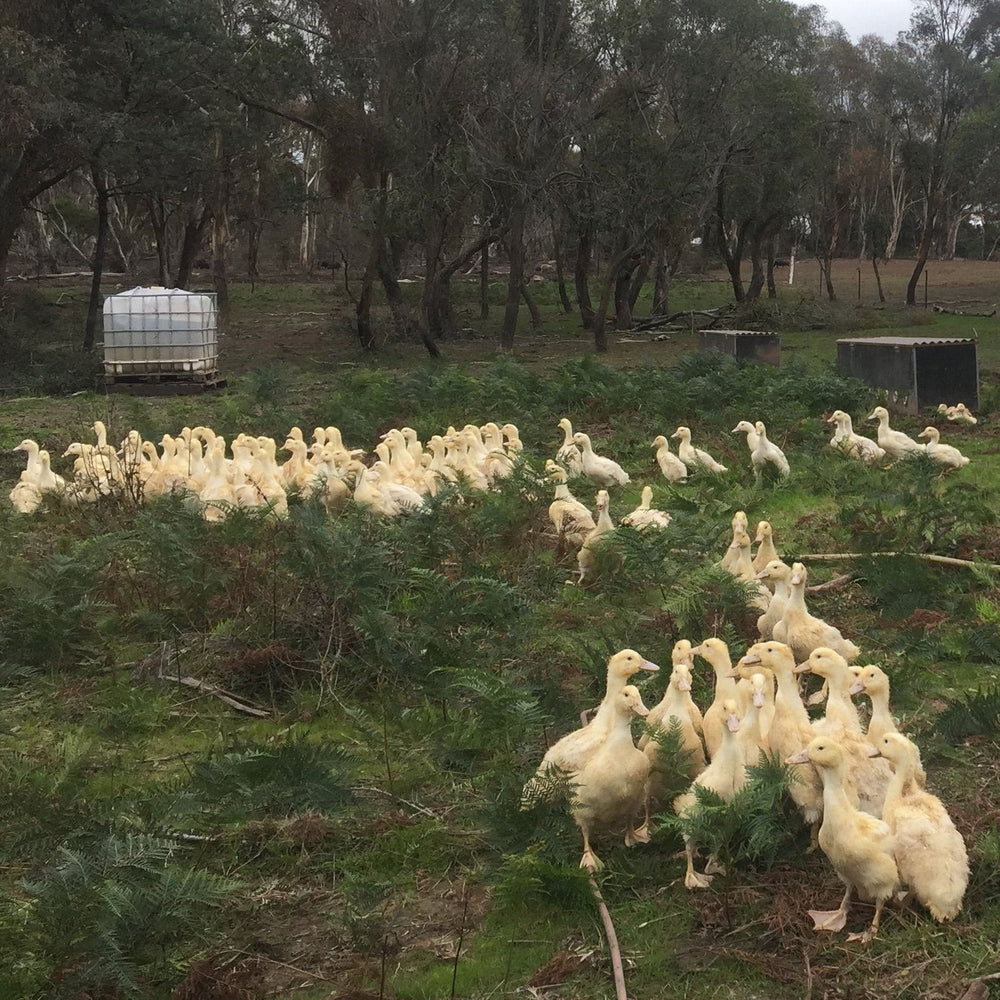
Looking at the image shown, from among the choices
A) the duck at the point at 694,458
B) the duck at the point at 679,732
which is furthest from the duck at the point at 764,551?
the duck at the point at 694,458

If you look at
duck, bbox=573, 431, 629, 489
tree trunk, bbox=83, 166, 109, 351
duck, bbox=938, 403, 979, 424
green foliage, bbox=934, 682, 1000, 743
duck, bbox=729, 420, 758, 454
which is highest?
tree trunk, bbox=83, 166, 109, 351

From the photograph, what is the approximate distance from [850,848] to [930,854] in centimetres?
26

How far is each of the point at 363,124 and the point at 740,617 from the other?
852 inches

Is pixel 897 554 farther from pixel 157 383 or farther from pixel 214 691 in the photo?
pixel 157 383

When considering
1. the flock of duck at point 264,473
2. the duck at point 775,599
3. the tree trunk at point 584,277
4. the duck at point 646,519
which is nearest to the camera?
the duck at point 775,599

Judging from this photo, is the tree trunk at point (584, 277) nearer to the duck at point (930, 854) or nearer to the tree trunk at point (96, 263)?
the tree trunk at point (96, 263)

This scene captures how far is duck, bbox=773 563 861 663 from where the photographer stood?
662 centimetres

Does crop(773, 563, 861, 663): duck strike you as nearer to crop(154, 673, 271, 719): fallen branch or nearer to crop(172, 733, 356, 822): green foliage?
crop(172, 733, 356, 822): green foliage

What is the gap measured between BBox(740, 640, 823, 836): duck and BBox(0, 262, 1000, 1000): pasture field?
0.13 metres

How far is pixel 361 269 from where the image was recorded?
1831 inches

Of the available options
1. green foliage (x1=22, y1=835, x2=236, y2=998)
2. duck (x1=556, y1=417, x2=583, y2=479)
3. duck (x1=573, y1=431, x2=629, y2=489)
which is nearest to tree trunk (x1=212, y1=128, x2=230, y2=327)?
duck (x1=556, y1=417, x2=583, y2=479)

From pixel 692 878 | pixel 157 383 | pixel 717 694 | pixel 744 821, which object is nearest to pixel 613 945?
pixel 692 878

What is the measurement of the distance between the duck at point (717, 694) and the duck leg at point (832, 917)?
874 mm

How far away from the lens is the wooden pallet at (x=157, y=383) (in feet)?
65.3
